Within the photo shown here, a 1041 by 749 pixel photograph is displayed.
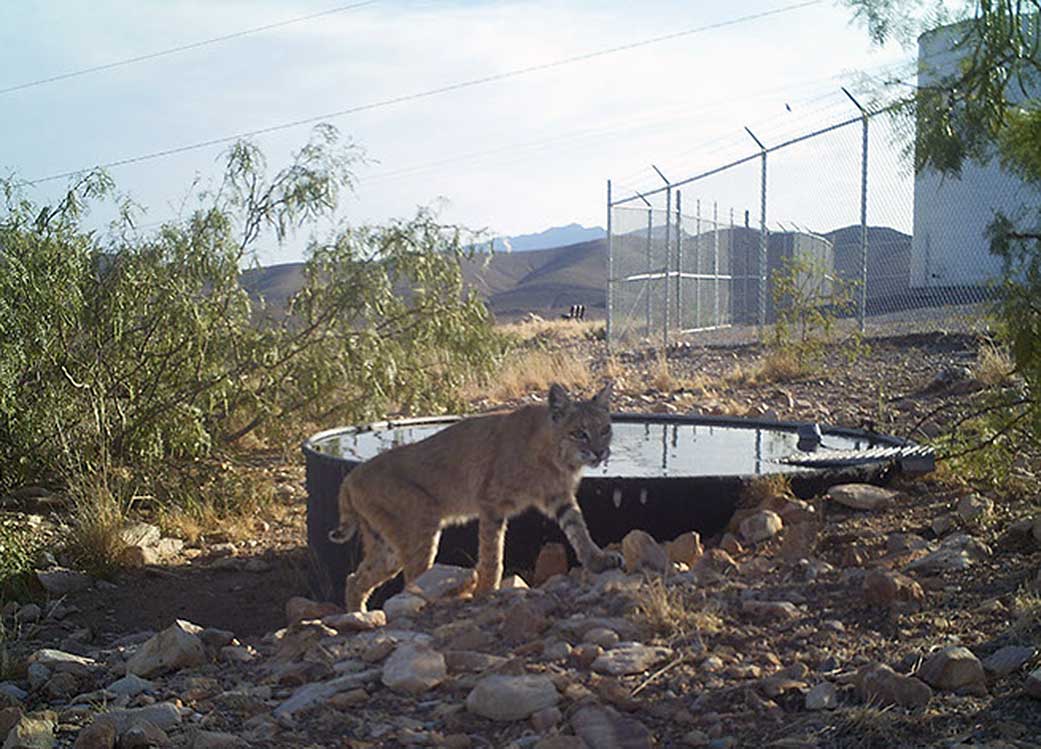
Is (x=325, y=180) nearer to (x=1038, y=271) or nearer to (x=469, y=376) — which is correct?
(x=469, y=376)

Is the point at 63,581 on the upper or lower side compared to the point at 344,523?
lower

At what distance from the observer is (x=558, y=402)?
6547 millimetres

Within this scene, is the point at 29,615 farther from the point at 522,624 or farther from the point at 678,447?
the point at 678,447

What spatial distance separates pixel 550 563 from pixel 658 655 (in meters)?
2.11

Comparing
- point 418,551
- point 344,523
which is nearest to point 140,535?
point 344,523

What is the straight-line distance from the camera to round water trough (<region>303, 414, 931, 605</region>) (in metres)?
6.80

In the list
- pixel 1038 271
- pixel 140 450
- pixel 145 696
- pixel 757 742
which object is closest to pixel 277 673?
pixel 145 696

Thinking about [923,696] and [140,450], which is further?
[140,450]

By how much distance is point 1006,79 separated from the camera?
5.57 meters

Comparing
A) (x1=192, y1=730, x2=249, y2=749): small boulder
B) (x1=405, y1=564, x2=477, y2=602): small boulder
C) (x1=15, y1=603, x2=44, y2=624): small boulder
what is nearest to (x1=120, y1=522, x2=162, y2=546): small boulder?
(x1=15, y1=603, x2=44, y2=624): small boulder

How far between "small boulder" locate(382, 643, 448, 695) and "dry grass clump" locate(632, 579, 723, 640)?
923 millimetres

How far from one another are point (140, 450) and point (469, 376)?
3.52 metres

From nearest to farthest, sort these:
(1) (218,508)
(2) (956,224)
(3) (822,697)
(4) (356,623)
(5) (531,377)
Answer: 1. (3) (822,697)
2. (4) (356,623)
3. (1) (218,508)
4. (5) (531,377)
5. (2) (956,224)

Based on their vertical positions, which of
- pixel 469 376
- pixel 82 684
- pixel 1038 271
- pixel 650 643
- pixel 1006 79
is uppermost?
pixel 1006 79
